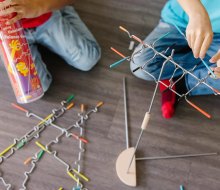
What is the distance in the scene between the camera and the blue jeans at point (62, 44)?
1.16 m

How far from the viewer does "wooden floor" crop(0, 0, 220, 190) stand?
40.7 inches

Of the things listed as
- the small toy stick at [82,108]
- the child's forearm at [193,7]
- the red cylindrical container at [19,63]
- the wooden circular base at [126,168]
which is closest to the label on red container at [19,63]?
the red cylindrical container at [19,63]

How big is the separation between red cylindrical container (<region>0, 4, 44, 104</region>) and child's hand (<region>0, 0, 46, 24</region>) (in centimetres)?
3

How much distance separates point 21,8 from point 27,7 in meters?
0.02

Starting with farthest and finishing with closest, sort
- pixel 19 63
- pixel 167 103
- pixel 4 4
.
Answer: pixel 167 103
pixel 19 63
pixel 4 4

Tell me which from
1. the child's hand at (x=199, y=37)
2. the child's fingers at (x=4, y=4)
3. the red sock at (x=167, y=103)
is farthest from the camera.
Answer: the red sock at (x=167, y=103)

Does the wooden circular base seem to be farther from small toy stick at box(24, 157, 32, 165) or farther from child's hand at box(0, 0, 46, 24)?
child's hand at box(0, 0, 46, 24)

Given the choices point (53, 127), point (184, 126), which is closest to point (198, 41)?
point (184, 126)

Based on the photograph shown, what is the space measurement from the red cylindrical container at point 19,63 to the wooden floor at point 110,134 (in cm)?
8

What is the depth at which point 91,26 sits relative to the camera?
1332 mm

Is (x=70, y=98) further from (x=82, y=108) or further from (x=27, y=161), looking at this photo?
(x=27, y=161)

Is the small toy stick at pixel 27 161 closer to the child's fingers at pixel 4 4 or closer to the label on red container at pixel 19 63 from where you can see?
the label on red container at pixel 19 63

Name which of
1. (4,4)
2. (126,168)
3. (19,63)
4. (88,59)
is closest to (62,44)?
(88,59)

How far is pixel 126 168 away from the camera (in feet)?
3.40
